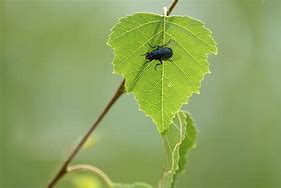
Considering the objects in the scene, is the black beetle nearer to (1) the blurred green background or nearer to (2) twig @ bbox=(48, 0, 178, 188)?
(2) twig @ bbox=(48, 0, 178, 188)

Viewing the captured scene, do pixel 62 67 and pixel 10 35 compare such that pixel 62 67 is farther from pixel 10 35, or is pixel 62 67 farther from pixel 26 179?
pixel 26 179

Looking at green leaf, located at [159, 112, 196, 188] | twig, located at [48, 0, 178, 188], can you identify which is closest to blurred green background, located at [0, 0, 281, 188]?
twig, located at [48, 0, 178, 188]

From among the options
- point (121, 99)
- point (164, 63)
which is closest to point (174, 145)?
point (164, 63)

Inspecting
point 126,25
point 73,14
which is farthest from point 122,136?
point 126,25

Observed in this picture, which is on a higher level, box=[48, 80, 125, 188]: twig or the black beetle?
the black beetle

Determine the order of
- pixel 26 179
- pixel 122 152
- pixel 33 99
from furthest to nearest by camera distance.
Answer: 1. pixel 33 99
2. pixel 122 152
3. pixel 26 179

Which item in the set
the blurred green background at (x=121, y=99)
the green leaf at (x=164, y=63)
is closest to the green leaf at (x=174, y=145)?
the green leaf at (x=164, y=63)

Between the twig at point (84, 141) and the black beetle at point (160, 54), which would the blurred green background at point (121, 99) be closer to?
the twig at point (84, 141)
